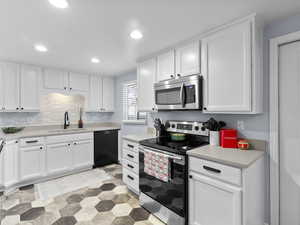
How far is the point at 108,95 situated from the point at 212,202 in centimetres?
360

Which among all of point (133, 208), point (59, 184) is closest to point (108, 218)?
point (133, 208)

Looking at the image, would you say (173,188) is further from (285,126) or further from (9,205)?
(9,205)

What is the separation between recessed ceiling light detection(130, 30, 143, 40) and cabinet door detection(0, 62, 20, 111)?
102 inches

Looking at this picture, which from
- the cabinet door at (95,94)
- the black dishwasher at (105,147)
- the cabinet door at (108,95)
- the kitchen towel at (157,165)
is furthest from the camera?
the cabinet door at (108,95)

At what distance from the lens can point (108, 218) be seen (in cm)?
199

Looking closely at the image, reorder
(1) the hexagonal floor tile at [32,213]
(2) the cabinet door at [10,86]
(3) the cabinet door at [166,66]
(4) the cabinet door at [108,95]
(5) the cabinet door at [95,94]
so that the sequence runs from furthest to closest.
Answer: (4) the cabinet door at [108,95], (5) the cabinet door at [95,94], (2) the cabinet door at [10,86], (3) the cabinet door at [166,66], (1) the hexagonal floor tile at [32,213]

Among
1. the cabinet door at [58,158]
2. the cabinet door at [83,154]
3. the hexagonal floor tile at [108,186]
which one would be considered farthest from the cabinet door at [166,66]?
the cabinet door at [58,158]

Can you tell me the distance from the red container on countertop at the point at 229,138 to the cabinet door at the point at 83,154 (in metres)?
2.90

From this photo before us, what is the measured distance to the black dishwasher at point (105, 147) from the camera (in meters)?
3.72

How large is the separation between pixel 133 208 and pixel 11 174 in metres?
2.22

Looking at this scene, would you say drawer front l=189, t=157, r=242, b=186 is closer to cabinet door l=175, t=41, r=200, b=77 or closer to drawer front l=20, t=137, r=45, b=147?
cabinet door l=175, t=41, r=200, b=77

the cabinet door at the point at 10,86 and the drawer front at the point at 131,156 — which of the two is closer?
the drawer front at the point at 131,156

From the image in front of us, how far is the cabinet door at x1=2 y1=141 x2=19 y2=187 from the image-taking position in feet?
8.57

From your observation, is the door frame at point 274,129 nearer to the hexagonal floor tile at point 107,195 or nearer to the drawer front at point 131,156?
the drawer front at point 131,156
